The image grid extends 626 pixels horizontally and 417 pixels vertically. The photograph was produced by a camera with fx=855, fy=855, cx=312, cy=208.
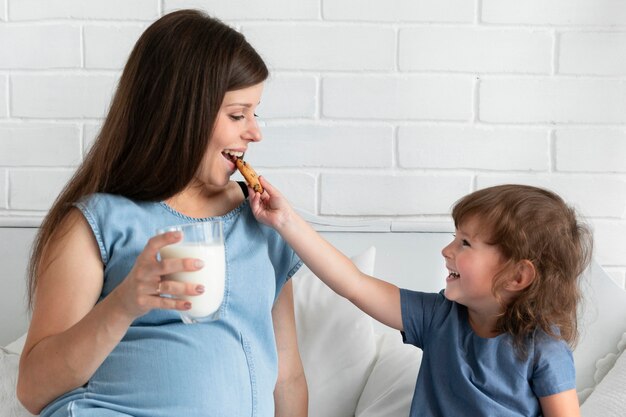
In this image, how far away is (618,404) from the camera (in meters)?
1.57

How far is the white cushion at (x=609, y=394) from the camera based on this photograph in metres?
1.57

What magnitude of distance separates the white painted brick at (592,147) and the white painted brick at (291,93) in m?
0.61

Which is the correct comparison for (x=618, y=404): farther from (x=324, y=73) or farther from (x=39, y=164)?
(x=39, y=164)

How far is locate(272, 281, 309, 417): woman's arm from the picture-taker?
5.52 ft

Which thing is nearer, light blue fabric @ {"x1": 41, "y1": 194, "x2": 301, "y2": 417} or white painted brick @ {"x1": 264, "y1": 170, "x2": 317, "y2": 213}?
light blue fabric @ {"x1": 41, "y1": 194, "x2": 301, "y2": 417}

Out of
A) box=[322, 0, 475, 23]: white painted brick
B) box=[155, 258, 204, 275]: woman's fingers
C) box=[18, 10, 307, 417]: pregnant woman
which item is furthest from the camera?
box=[322, 0, 475, 23]: white painted brick

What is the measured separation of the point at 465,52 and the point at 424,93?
140 mm

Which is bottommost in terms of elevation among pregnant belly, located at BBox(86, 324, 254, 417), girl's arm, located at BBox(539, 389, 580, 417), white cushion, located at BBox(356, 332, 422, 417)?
white cushion, located at BBox(356, 332, 422, 417)

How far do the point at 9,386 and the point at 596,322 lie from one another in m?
1.24

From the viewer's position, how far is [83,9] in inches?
82.4

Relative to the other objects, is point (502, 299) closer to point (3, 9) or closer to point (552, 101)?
point (552, 101)

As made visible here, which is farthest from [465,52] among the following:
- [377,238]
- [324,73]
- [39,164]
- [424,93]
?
[39,164]

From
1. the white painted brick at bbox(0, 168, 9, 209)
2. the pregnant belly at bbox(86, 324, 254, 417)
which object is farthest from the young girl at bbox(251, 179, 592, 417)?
the white painted brick at bbox(0, 168, 9, 209)

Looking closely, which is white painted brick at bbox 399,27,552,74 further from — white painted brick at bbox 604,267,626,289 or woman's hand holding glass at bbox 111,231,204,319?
woman's hand holding glass at bbox 111,231,204,319
